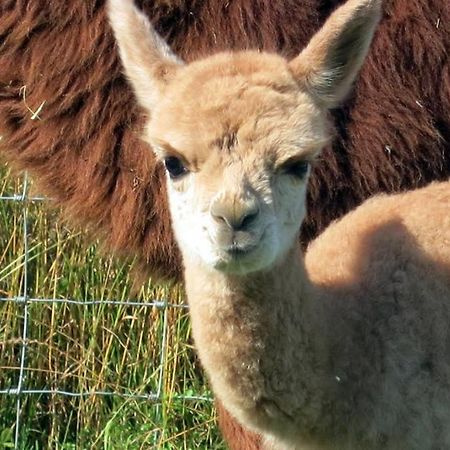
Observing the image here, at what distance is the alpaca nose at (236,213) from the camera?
2.70 meters

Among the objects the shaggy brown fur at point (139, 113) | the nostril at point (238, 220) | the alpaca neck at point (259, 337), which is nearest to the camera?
the nostril at point (238, 220)

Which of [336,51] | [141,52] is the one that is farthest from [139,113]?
[336,51]

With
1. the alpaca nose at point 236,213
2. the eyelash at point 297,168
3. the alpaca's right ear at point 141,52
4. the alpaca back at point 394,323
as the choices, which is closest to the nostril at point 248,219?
the alpaca nose at point 236,213

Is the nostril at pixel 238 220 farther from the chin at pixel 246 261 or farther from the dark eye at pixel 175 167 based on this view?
the dark eye at pixel 175 167

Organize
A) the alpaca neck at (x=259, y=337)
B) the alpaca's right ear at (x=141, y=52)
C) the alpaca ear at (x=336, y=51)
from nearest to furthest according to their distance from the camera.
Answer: the alpaca neck at (x=259, y=337) < the alpaca ear at (x=336, y=51) < the alpaca's right ear at (x=141, y=52)

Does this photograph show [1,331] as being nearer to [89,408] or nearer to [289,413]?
[89,408]

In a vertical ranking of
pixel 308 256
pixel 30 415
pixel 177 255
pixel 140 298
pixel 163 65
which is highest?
pixel 163 65

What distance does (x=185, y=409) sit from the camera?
5.54 m

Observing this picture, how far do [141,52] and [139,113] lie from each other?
0.90 meters

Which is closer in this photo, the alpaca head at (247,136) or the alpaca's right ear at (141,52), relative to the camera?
the alpaca head at (247,136)

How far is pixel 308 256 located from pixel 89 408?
7.86 ft

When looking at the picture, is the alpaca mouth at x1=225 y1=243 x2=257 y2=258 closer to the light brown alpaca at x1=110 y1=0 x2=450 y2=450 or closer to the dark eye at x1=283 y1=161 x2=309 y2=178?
the light brown alpaca at x1=110 y1=0 x2=450 y2=450

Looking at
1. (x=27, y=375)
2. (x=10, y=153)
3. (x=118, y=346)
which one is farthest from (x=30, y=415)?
(x=10, y=153)

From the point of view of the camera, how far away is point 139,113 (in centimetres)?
418
